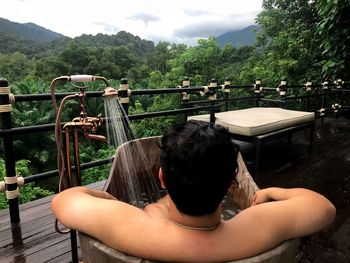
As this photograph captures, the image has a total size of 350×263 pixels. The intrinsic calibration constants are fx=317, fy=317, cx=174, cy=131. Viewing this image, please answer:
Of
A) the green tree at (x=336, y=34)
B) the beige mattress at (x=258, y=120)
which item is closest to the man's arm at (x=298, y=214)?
the beige mattress at (x=258, y=120)

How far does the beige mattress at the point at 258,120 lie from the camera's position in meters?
3.04

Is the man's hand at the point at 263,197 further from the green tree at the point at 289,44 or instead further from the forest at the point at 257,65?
the green tree at the point at 289,44

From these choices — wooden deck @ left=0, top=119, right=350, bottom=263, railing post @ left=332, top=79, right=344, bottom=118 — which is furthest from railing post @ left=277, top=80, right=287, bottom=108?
railing post @ left=332, top=79, right=344, bottom=118

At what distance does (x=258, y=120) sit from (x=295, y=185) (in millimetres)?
788

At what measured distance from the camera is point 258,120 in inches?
130

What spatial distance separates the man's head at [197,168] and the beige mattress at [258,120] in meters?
2.27

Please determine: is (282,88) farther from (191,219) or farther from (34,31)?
(34,31)

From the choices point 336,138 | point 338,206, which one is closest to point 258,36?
point 336,138

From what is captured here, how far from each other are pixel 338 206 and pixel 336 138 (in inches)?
102

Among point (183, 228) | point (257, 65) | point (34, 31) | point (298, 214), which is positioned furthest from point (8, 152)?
point (34, 31)

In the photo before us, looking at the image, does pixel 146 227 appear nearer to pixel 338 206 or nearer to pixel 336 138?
pixel 338 206

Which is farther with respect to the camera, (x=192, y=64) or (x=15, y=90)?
(x=15, y=90)

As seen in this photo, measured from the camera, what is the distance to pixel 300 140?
442 cm

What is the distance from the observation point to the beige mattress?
3.04 m
